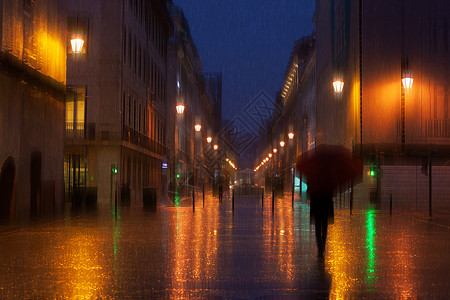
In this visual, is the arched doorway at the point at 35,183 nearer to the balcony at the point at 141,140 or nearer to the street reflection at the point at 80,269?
the street reflection at the point at 80,269

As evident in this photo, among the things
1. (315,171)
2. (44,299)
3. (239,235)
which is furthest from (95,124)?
(44,299)

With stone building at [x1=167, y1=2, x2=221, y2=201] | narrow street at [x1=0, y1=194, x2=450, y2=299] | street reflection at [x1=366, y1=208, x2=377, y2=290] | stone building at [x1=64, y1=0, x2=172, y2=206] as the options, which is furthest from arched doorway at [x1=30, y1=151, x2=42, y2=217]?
stone building at [x1=167, y1=2, x2=221, y2=201]

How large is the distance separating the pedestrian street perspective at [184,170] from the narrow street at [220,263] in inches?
1.9

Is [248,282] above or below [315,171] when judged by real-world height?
below

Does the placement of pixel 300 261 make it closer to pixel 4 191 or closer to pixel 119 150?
pixel 4 191

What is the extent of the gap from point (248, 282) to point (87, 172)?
32280 millimetres

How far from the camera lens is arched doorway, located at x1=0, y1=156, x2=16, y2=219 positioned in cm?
2092

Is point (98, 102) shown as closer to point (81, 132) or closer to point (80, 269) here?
point (81, 132)

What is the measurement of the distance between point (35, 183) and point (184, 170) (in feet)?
175

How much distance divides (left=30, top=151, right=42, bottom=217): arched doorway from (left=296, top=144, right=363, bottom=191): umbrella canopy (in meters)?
14.6

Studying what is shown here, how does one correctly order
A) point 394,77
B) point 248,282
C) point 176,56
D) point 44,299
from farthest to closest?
point 176,56 → point 394,77 → point 248,282 → point 44,299

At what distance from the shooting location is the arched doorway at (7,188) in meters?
20.9

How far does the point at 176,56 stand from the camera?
66.1 metres

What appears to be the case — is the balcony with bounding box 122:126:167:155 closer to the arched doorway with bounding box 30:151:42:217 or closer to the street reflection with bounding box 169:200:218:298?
the arched doorway with bounding box 30:151:42:217
